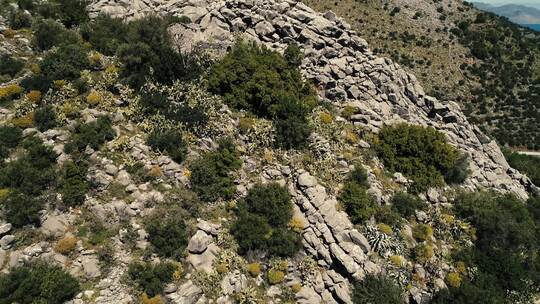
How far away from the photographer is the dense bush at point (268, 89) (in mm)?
26703

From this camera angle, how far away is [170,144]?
23.7 metres

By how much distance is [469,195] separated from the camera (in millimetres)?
27281

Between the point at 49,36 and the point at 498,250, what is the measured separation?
40.3m

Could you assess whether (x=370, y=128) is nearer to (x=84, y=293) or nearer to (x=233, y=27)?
(x=233, y=27)

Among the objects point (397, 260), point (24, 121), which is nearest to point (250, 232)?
point (397, 260)

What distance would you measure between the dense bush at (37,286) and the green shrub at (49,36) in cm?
2127

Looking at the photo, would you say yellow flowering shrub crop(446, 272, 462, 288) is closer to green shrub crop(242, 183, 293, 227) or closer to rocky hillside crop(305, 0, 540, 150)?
green shrub crop(242, 183, 293, 227)

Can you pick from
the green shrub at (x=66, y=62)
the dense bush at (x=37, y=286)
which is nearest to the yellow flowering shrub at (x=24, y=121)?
the green shrub at (x=66, y=62)

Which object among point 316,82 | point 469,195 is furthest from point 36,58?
point 469,195

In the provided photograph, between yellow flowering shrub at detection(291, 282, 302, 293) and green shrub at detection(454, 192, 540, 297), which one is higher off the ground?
green shrub at detection(454, 192, 540, 297)

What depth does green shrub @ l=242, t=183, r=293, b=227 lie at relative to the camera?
22141mm

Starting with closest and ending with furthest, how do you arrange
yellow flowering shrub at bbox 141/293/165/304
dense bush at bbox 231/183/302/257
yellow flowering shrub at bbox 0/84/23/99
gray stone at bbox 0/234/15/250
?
yellow flowering shrub at bbox 141/293/165/304, gray stone at bbox 0/234/15/250, dense bush at bbox 231/183/302/257, yellow flowering shrub at bbox 0/84/23/99

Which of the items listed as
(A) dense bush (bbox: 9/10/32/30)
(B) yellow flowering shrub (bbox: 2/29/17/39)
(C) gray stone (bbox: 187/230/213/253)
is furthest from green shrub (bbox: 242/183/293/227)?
(A) dense bush (bbox: 9/10/32/30)

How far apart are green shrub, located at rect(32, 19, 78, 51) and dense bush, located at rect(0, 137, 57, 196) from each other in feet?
42.3
